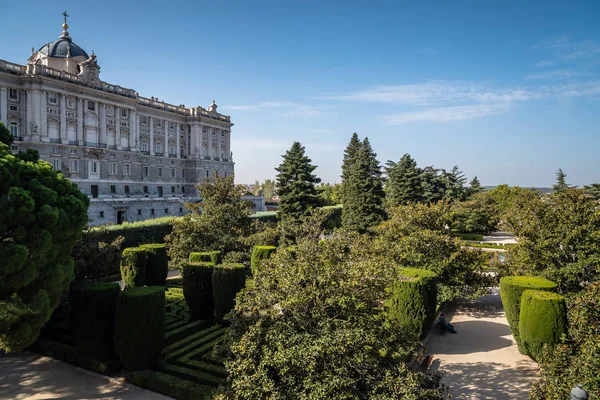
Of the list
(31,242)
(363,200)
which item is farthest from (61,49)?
(31,242)

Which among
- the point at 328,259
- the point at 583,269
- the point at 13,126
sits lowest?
the point at 583,269

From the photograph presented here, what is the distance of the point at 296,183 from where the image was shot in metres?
33.7

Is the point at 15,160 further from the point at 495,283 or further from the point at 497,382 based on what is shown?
the point at 495,283

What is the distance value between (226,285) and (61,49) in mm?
49577

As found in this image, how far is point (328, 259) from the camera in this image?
27.1 feet

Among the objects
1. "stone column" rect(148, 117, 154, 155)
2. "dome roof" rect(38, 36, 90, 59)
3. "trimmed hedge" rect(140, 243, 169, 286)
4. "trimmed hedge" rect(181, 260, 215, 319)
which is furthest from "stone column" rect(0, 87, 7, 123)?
"trimmed hedge" rect(181, 260, 215, 319)

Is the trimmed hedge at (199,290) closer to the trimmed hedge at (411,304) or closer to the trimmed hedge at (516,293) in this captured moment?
the trimmed hedge at (411,304)

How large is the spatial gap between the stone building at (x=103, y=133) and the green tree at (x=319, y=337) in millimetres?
27953

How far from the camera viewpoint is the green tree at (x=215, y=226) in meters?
18.7

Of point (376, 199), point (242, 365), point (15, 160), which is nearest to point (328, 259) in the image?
point (242, 365)

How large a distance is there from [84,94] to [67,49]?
8.53m

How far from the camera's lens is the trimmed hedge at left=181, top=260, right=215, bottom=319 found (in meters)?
13.0

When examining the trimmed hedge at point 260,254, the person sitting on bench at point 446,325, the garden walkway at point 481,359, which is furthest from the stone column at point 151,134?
the person sitting on bench at point 446,325

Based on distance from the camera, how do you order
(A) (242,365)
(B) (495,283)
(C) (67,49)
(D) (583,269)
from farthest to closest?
1. (C) (67,49)
2. (B) (495,283)
3. (D) (583,269)
4. (A) (242,365)
